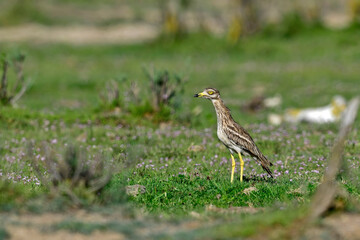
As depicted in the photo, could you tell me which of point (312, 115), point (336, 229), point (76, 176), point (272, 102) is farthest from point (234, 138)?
point (272, 102)

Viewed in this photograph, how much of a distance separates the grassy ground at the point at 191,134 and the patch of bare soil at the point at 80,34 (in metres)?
11.0

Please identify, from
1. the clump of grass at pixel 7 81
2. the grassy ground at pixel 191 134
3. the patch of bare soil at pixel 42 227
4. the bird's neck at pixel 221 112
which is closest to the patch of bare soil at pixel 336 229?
the grassy ground at pixel 191 134

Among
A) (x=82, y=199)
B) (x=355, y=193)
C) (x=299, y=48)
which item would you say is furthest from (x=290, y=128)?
(x=299, y=48)

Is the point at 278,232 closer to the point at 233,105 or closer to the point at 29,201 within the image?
the point at 29,201

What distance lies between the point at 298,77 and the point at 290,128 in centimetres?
1223

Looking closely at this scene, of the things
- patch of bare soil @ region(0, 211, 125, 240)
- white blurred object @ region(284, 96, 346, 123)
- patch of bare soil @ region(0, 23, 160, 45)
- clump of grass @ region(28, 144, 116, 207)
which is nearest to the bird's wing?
clump of grass @ region(28, 144, 116, 207)

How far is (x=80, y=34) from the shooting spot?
47.9 m

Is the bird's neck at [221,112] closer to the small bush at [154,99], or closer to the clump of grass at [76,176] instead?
the clump of grass at [76,176]

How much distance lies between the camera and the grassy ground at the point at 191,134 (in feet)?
29.7

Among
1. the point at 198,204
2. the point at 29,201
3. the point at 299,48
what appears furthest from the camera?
the point at 299,48

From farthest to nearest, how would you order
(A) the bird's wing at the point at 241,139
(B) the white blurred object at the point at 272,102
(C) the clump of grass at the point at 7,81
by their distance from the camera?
(B) the white blurred object at the point at 272,102 < (C) the clump of grass at the point at 7,81 < (A) the bird's wing at the point at 241,139

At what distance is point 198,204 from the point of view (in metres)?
8.95

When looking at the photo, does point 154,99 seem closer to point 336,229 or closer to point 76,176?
point 76,176

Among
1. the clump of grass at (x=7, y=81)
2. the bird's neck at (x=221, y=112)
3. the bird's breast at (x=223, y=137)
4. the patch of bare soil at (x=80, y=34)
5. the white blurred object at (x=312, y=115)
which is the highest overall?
the patch of bare soil at (x=80, y=34)
